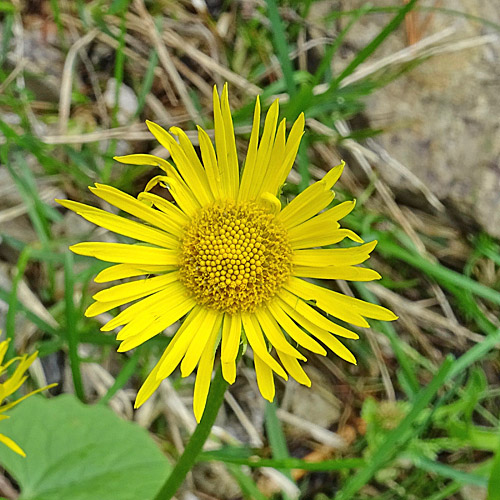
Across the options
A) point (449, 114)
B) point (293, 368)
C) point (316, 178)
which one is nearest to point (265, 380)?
point (293, 368)

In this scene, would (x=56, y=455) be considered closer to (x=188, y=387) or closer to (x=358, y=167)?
(x=188, y=387)

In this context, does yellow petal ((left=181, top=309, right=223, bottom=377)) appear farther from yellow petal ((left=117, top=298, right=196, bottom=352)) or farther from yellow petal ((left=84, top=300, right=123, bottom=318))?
yellow petal ((left=84, top=300, right=123, bottom=318))

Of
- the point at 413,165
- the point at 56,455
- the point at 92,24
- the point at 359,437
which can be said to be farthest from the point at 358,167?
the point at 56,455

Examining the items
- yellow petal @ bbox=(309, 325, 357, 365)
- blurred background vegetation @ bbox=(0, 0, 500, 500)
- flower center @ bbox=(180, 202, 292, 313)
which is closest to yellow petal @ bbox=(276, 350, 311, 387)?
yellow petal @ bbox=(309, 325, 357, 365)

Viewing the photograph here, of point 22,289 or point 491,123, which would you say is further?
point 491,123

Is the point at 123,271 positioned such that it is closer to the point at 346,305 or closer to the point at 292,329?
the point at 292,329

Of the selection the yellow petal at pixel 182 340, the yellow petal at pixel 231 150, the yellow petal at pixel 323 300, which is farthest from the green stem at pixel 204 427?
the yellow petal at pixel 231 150

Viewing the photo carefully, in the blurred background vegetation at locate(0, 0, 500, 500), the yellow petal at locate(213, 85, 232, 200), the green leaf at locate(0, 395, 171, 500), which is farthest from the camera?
the blurred background vegetation at locate(0, 0, 500, 500)

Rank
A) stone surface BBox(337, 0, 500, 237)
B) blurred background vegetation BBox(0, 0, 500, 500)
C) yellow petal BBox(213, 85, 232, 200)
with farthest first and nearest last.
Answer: stone surface BBox(337, 0, 500, 237), blurred background vegetation BBox(0, 0, 500, 500), yellow petal BBox(213, 85, 232, 200)
